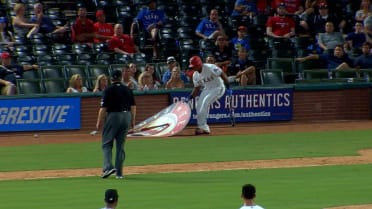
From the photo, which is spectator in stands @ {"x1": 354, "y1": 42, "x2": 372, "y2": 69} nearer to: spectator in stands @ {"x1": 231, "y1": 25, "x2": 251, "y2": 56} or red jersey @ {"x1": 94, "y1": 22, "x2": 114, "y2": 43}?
spectator in stands @ {"x1": 231, "y1": 25, "x2": 251, "y2": 56}

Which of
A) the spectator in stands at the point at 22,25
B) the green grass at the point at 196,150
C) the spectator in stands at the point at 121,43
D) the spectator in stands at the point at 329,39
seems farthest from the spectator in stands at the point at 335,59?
the spectator in stands at the point at 22,25

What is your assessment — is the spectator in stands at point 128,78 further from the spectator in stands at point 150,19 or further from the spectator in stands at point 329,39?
the spectator in stands at point 329,39

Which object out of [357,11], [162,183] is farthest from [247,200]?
[357,11]

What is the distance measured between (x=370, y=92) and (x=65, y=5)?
26.6 feet

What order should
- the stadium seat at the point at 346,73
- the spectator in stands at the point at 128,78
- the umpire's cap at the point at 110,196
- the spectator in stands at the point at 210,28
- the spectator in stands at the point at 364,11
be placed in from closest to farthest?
1. the umpire's cap at the point at 110,196
2. the spectator in stands at the point at 128,78
3. the stadium seat at the point at 346,73
4. the spectator in stands at the point at 210,28
5. the spectator in stands at the point at 364,11

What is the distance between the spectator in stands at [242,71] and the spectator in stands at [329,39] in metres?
2.61

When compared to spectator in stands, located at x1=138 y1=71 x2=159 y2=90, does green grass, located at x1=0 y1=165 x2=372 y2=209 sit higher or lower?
lower

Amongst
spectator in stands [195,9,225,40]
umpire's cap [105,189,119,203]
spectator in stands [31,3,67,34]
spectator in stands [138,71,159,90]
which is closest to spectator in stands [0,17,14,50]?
spectator in stands [31,3,67,34]

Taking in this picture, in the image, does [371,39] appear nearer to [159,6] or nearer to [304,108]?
[304,108]

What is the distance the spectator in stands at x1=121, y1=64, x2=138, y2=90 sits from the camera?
23906 mm

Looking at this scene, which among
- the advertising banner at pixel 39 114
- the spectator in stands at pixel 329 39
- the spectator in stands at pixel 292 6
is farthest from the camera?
the spectator in stands at pixel 292 6

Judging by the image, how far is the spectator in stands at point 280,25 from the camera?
92.5 feet

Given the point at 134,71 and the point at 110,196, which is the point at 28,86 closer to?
the point at 134,71

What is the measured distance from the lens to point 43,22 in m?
25.9
